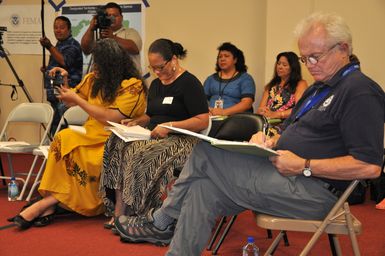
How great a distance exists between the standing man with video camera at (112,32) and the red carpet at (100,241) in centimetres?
207

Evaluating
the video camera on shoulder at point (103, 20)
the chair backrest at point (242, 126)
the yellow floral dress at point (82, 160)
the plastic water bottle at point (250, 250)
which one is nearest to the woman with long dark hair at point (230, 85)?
the video camera on shoulder at point (103, 20)

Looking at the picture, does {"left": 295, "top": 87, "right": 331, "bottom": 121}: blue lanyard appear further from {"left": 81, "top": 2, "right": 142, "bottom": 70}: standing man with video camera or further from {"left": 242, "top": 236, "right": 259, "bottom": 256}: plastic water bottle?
{"left": 81, "top": 2, "right": 142, "bottom": 70}: standing man with video camera

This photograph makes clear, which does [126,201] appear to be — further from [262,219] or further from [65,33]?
[65,33]

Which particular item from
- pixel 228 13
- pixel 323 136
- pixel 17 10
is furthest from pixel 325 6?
pixel 17 10

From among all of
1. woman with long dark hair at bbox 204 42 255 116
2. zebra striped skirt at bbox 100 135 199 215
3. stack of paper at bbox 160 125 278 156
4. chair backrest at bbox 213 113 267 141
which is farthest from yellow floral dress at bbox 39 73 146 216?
stack of paper at bbox 160 125 278 156

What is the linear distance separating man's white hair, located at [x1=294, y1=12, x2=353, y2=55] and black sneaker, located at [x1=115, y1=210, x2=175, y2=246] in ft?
A: 3.75

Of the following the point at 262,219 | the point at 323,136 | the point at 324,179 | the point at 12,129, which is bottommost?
the point at 12,129

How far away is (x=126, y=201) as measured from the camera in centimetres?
316

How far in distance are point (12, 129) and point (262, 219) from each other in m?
5.61

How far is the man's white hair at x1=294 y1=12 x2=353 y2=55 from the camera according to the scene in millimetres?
1975

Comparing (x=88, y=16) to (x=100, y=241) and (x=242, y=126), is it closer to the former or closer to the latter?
(x=100, y=241)

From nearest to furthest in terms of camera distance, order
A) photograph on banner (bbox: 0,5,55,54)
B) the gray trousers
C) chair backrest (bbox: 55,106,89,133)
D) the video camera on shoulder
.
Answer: the gray trousers → chair backrest (bbox: 55,106,89,133) → the video camera on shoulder → photograph on banner (bbox: 0,5,55,54)

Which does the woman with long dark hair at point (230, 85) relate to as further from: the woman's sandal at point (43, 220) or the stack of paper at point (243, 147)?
the stack of paper at point (243, 147)

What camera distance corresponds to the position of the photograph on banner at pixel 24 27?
21.6 ft
